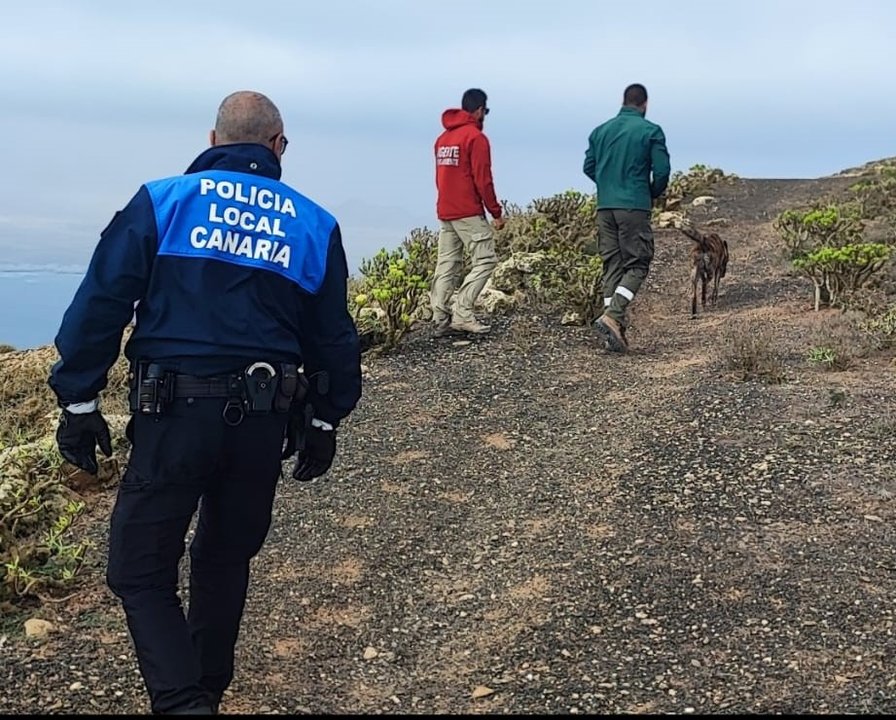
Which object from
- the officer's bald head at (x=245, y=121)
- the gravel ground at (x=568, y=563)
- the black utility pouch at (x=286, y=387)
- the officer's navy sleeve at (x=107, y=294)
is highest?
the officer's bald head at (x=245, y=121)

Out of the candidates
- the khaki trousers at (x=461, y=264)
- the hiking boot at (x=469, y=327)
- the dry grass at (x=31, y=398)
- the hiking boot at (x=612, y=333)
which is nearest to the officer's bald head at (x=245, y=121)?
the dry grass at (x=31, y=398)

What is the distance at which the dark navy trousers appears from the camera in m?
2.97

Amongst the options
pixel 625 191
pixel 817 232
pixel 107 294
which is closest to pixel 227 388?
pixel 107 294

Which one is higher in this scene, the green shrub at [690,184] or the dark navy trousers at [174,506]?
the green shrub at [690,184]

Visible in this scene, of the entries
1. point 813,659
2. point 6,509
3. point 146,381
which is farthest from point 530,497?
point 146,381

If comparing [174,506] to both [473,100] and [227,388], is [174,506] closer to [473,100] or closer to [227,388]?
[227,388]

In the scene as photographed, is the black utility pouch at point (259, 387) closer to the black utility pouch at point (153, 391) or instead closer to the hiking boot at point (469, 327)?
the black utility pouch at point (153, 391)

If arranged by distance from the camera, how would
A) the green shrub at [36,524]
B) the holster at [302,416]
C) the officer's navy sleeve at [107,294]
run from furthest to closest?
the green shrub at [36,524] < the holster at [302,416] < the officer's navy sleeve at [107,294]

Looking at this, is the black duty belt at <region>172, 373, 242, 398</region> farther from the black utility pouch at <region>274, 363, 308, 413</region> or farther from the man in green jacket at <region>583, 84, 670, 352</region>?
the man in green jacket at <region>583, 84, 670, 352</region>

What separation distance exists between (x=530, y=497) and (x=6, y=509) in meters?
2.59

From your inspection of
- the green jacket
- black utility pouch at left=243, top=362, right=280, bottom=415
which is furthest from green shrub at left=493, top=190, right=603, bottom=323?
black utility pouch at left=243, top=362, right=280, bottom=415

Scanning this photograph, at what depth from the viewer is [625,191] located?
8055mm

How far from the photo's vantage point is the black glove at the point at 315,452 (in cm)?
343

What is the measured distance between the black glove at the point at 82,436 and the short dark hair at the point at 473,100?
5.61 metres
